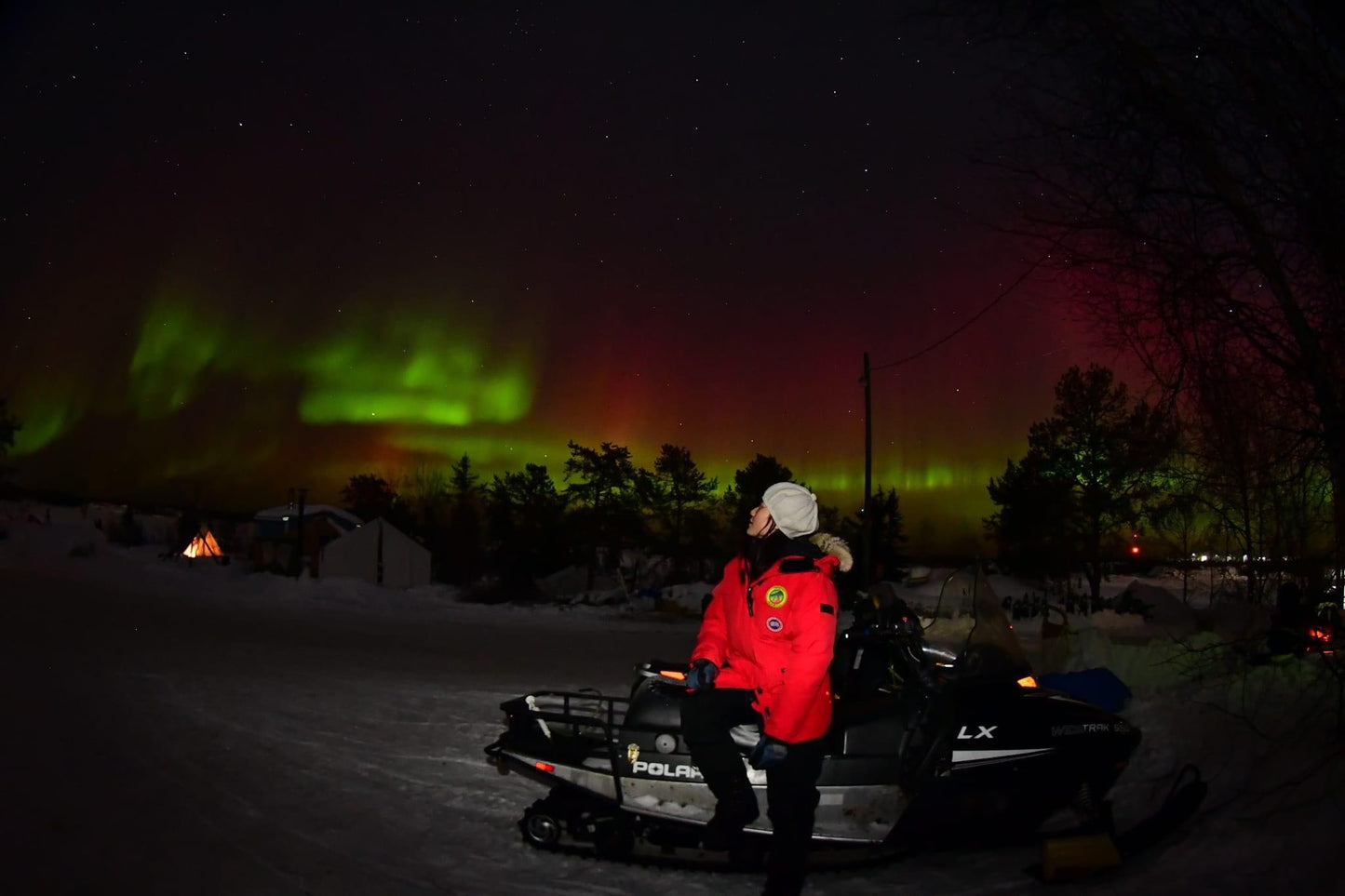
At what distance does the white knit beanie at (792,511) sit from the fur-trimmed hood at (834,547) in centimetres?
13

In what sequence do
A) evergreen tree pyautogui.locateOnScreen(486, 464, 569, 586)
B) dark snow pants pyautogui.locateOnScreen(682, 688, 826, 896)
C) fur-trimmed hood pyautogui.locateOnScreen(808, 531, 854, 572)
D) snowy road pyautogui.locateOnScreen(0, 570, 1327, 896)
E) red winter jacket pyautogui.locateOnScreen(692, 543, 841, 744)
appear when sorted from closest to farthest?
red winter jacket pyautogui.locateOnScreen(692, 543, 841, 744), dark snow pants pyautogui.locateOnScreen(682, 688, 826, 896), fur-trimmed hood pyautogui.locateOnScreen(808, 531, 854, 572), snowy road pyautogui.locateOnScreen(0, 570, 1327, 896), evergreen tree pyautogui.locateOnScreen(486, 464, 569, 586)

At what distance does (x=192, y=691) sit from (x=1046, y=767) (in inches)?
321

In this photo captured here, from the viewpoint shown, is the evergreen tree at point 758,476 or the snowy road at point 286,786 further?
→ the evergreen tree at point 758,476

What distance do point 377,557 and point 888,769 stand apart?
36260 mm

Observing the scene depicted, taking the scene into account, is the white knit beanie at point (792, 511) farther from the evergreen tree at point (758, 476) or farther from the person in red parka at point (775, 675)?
the evergreen tree at point (758, 476)

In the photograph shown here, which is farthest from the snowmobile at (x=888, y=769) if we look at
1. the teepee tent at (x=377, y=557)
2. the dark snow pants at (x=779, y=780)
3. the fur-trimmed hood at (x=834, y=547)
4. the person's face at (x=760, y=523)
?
the teepee tent at (x=377, y=557)

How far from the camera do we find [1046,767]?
212 inches

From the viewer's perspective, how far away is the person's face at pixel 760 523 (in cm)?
449

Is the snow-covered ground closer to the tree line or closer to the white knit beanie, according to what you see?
the white knit beanie

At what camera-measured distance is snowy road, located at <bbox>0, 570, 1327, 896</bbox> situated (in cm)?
505

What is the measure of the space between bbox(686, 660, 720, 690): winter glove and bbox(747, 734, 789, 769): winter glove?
383 millimetres

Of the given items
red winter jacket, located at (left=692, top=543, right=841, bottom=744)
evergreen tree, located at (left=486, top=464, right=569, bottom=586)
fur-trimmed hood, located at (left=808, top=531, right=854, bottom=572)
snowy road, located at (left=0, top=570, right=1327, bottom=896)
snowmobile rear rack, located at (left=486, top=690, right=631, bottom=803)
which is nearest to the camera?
red winter jacket, located at (left=692, top=543, right=841, bottom=744)

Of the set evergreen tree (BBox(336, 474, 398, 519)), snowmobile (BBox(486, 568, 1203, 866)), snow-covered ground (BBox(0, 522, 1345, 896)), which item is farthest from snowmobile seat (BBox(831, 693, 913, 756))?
evergreen tree (BBox(336, 474, 398, 519))

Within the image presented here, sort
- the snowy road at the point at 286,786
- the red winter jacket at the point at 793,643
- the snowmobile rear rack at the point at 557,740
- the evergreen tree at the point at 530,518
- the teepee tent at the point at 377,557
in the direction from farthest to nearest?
the evergreen tree at the point at 530,518 < the teepee tent at the point at 377,557 < the snowmobile rear rack at the point at 557,740 < the snowy road at the point at 286,786 < the red winter jacket at the point at 793,643
